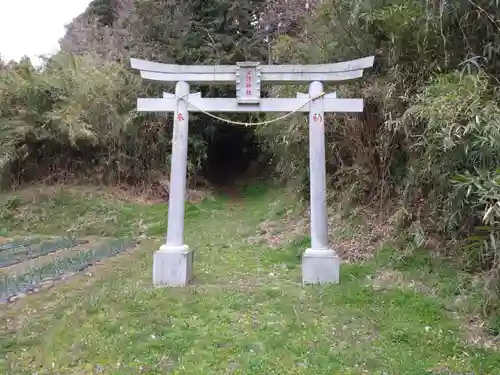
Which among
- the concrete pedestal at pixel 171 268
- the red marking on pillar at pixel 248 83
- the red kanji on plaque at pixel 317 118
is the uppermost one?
the red marking on pillar at pixel 248 83

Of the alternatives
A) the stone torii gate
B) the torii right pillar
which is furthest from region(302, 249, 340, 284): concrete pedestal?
the stone torii gate

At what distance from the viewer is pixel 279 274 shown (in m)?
6.09

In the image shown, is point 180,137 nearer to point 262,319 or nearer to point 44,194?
point 262,319

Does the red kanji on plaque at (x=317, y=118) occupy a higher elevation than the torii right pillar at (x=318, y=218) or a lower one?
higher

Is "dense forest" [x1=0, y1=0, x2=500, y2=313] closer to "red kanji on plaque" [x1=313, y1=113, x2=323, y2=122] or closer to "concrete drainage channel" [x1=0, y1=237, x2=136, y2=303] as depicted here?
"red kanji on plaque" [x1=313, y1=113, x2=323, y2=122]

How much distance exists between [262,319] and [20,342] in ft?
6.79

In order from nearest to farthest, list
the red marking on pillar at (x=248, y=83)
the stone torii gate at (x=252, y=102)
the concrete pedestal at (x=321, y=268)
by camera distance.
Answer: the concrete pedestal at (x=321, y=268)
the stone torii gate at (x=252, y=102)
the red marking on pillar at (x=248, y=83)

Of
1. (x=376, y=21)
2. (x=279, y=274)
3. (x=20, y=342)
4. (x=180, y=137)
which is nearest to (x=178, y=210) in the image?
(x=180, y=137)

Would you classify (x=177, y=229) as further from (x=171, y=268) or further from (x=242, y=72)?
(x=242, y=72)

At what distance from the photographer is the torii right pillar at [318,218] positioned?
17.8 ft

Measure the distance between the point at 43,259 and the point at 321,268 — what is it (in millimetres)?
4171

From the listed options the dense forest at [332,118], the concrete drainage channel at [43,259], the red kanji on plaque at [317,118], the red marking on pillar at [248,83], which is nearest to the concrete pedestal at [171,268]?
the concrete drainage channel at [43,259]

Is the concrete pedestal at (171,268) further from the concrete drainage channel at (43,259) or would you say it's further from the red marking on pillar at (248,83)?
the red marking on pillar at (248,83)

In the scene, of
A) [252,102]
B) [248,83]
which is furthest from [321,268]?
[248,83]
